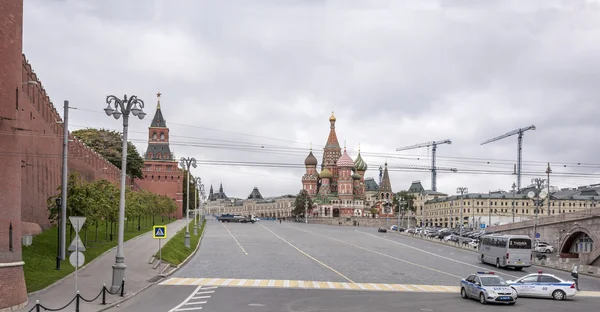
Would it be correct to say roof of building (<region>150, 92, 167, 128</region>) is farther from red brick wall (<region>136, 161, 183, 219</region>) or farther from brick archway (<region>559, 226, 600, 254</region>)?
brick archway (<region>559, 226, 600, 254</region>)

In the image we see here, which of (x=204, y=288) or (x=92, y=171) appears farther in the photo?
(x=92, y=171)

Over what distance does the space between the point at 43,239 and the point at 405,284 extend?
25088 millimetres

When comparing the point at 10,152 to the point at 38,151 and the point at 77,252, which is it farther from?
the point at 38,151

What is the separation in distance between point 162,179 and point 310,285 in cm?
11920

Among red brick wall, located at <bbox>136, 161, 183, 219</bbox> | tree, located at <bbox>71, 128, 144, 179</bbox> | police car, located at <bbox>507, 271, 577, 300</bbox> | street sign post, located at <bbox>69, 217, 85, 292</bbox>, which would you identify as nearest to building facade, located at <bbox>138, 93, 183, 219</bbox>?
red brick wall, located at <bbox>136, 161, 183, 219</bbox>

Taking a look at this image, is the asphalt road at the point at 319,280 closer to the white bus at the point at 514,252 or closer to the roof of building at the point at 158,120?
the white bus at the point at 514,252

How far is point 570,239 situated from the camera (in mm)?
82625

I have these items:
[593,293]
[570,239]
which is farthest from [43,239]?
[570,239]

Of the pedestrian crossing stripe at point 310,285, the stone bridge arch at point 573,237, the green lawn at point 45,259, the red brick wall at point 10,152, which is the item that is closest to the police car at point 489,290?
the pedestrian crossing stripe at point 310,285

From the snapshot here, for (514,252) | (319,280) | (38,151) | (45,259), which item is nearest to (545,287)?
(319,280)

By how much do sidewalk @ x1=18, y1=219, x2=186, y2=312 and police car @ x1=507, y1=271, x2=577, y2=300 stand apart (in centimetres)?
2119

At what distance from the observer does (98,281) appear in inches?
1371

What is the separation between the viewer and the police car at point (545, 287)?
116 ft

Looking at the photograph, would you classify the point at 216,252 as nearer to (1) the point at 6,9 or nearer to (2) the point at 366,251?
(2) the point at 366,251
